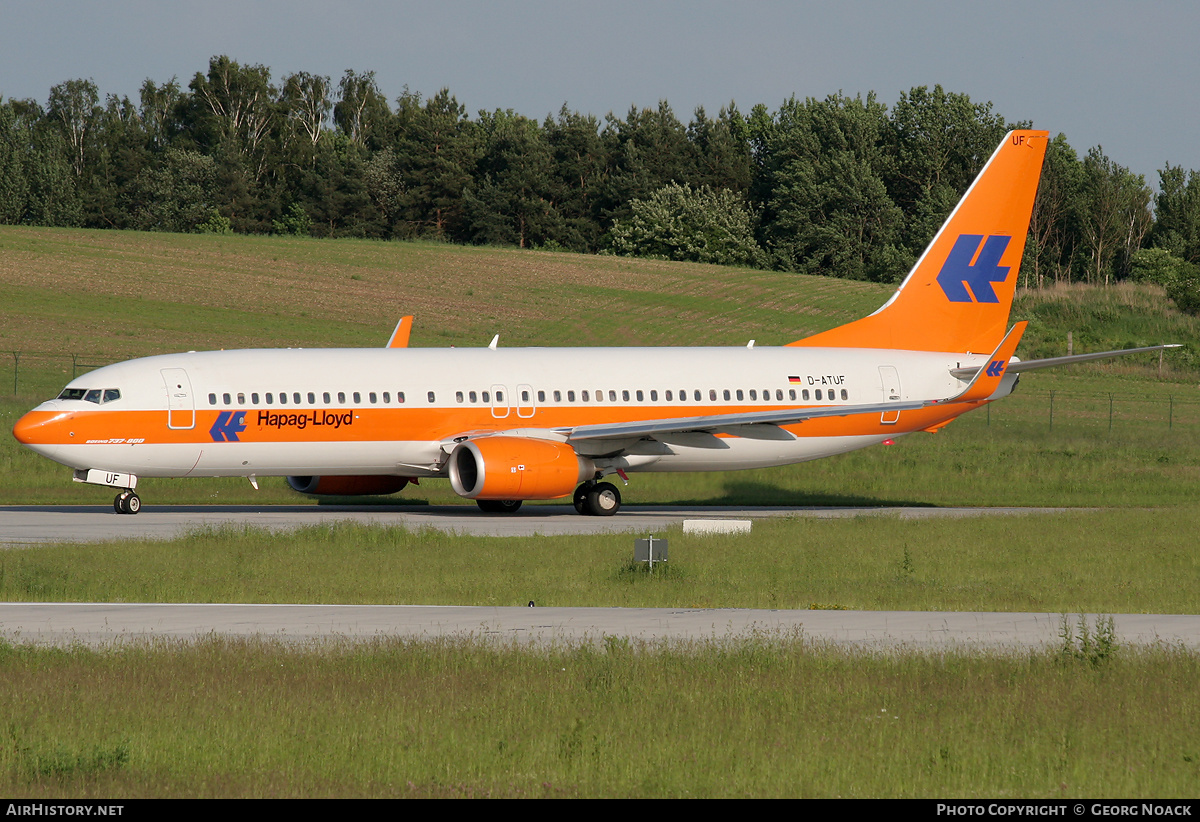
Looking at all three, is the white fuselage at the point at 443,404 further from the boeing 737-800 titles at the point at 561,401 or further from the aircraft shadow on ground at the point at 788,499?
the aircraft shadow on ground at the point at 788,499

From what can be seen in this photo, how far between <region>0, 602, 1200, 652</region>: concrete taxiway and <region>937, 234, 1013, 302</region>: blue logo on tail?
2333 cm

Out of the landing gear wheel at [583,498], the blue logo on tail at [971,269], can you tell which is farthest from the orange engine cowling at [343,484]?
the blue logo on tail at [971,269]

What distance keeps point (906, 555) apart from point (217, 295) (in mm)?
69827

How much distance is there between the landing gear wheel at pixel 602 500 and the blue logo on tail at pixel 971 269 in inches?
459

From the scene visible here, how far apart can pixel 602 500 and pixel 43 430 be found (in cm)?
1357

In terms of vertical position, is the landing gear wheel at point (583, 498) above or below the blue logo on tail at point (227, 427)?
below

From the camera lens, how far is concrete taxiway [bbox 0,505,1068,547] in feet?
103

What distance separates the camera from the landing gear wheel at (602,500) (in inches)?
1497

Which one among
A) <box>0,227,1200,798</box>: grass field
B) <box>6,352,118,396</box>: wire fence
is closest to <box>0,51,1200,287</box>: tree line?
<box>6,352,118,396</box>: wire fence

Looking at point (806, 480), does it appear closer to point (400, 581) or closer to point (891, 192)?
point (400, 581)

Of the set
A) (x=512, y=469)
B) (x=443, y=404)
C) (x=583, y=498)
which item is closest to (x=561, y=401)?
(x=583, y=498)

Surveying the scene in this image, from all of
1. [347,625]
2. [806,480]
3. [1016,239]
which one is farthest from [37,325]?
[347,625]

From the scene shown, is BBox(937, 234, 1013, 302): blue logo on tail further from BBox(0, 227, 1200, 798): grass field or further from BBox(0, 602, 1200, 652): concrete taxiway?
BBox(0, 602, 1200, 652): concrete taxiway

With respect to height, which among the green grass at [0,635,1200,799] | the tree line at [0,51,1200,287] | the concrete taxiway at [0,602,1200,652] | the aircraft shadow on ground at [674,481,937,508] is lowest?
the aircraft shadow on ground at [674,481,937,508]
